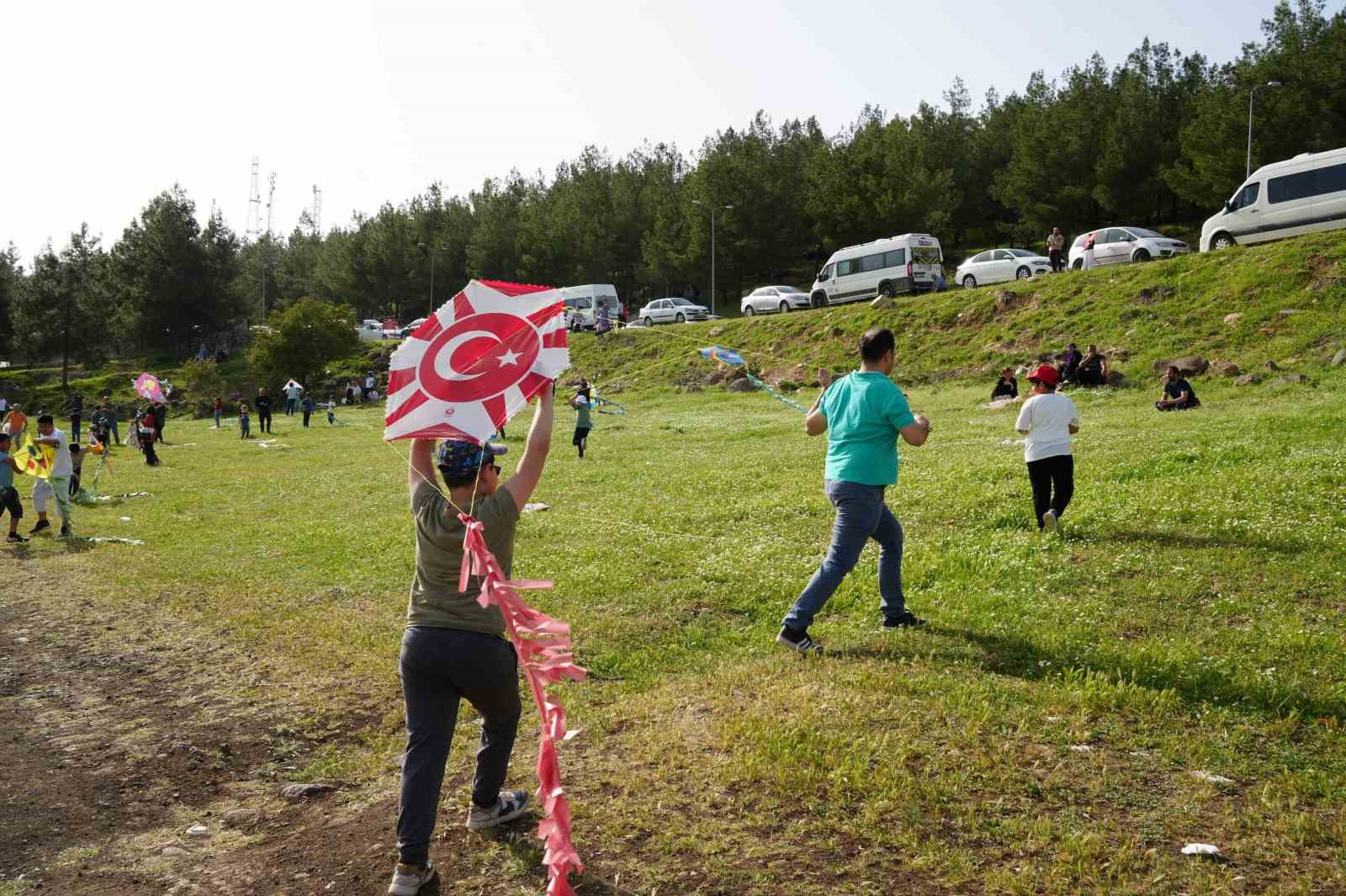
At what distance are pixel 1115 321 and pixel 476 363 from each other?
29.5 m

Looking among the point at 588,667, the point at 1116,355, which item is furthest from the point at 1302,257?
the point at 588,667

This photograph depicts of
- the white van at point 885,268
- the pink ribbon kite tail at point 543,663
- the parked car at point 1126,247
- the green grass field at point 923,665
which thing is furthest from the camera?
the white van at point 885,268

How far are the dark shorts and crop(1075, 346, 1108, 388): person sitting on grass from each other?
78.8 feet

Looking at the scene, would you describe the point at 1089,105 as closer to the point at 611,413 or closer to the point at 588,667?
the point at 611,413

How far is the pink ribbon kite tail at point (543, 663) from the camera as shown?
155 inches

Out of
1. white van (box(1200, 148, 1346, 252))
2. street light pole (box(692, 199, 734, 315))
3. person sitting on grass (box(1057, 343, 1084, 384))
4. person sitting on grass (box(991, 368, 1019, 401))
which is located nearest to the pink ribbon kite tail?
person sitting on grass (box(991, 368, 1019, 401))

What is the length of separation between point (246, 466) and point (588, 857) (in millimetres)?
24166

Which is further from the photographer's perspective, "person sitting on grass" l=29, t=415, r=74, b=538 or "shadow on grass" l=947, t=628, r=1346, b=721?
"person sitting on grass" l=29, t=415, r=74, b=538

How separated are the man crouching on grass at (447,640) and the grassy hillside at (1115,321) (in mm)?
20888

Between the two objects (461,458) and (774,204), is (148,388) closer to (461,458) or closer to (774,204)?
(461,458)

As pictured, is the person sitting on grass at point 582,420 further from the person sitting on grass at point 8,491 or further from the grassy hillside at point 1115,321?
the person sitting on grass at point 8,491

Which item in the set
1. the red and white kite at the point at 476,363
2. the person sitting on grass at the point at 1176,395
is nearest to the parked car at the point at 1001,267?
the person sitting on grass at the point at 1176,395

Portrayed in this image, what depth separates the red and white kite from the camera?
4.67 metres

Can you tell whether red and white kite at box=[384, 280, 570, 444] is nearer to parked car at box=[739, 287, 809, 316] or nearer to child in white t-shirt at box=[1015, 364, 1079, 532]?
child in white t-shirt at box=[1015, 364, 1079, 532]
